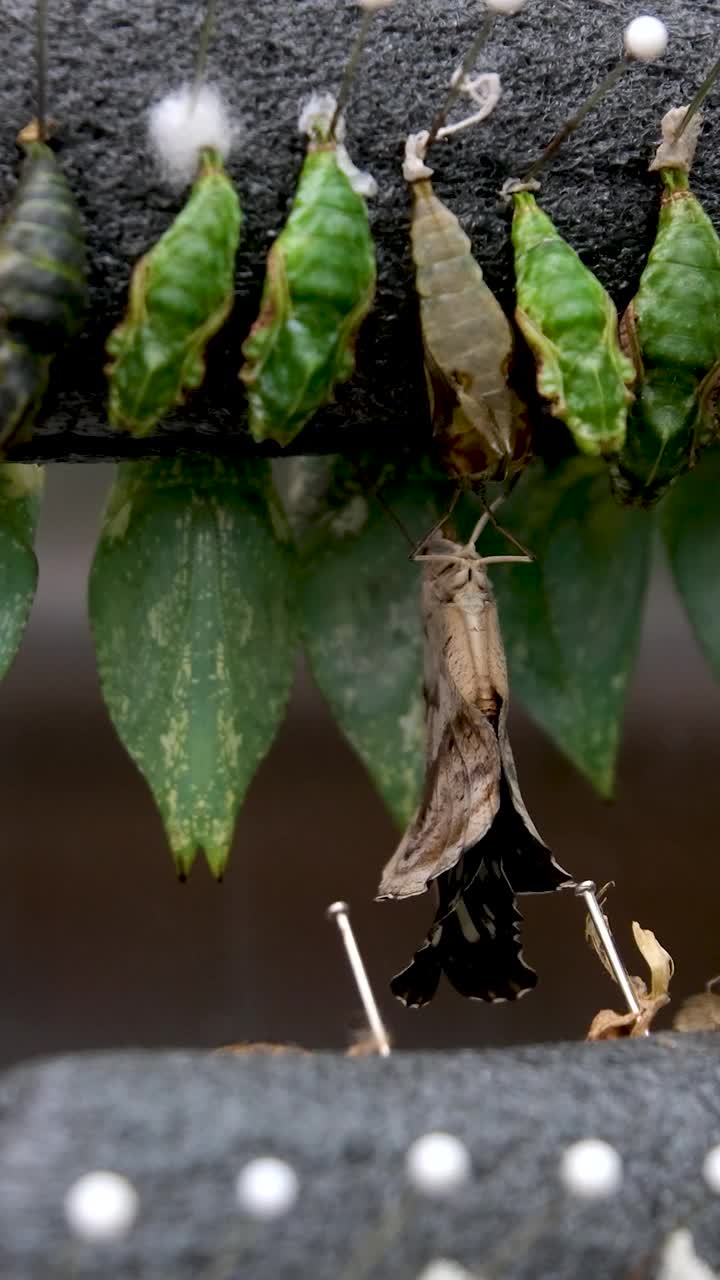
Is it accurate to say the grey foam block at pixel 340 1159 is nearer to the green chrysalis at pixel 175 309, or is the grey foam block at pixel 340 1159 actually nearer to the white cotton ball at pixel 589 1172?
the white cotton ball at pixel 589 1172

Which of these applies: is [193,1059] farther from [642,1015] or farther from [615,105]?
[615,105]

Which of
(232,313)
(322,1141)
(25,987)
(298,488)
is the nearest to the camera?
(322,1141)

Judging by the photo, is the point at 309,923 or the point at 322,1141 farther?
the point at 309,923

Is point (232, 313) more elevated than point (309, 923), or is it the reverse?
point (232, 313)

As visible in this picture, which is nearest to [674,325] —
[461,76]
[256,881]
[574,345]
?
Answer: [574,345]

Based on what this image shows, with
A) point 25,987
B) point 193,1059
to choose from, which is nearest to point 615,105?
point 193,1059

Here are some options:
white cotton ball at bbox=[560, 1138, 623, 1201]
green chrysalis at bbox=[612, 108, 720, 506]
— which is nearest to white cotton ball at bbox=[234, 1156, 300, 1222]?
white cotton ball at bbox=[560, 1138, 623, 1201]

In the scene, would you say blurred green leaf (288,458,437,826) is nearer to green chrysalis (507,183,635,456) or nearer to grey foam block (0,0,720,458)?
grey foam block (0,0,720,458)
